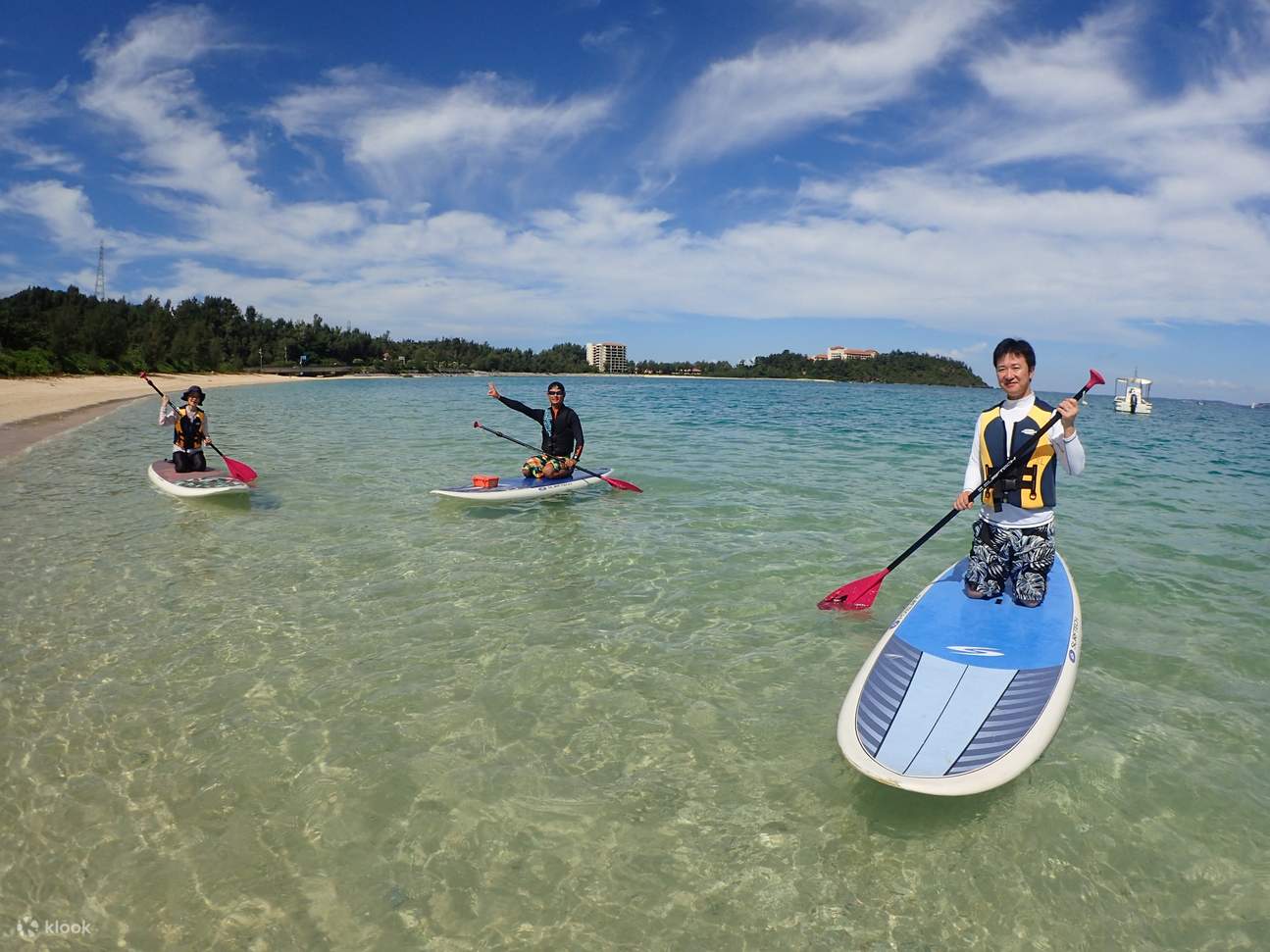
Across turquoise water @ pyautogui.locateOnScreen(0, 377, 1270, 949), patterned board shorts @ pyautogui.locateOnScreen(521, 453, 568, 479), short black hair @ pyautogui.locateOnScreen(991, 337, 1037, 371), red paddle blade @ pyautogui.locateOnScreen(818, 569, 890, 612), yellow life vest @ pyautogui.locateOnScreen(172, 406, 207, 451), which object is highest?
short black hair @ pyautogui.locateOnScreen(991, 337, 1037, 371)

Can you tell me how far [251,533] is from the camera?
10.1 metres

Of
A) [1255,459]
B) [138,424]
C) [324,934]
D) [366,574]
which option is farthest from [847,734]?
[1255,459]

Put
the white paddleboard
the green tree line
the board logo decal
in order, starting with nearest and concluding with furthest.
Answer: the board logo decal, the white paddleboard, the green tree line

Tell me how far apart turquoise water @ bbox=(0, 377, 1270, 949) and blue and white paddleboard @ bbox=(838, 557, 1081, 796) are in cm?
42

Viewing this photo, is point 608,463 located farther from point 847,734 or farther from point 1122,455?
point 1122,455

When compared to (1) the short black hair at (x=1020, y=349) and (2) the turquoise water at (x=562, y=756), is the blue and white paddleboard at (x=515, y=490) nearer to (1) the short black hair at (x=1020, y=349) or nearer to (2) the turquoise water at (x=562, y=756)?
(2) the turquoise water at (x=562, y=756)

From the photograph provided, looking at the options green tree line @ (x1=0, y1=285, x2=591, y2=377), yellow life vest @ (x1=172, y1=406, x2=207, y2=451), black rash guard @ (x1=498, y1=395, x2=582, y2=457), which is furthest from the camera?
green tree line @ (x1=0, y1=285, x2=591, y2=377)

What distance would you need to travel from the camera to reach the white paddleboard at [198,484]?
11.9 m

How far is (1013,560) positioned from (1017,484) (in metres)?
0.72

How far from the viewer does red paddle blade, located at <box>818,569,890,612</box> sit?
7.37 m

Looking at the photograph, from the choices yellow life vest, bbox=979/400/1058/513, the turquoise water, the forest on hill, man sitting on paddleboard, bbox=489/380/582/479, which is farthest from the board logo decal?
the forest on hill

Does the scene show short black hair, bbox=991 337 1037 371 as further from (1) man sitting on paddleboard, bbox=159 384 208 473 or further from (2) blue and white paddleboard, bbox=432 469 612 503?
(1) man sitting on paddleboard, bbox=159 384 208 473

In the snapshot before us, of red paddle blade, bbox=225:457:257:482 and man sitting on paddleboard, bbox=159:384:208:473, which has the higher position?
man sitting on paddleboard, bbox=159:384:208:473

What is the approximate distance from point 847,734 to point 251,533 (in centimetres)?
925
